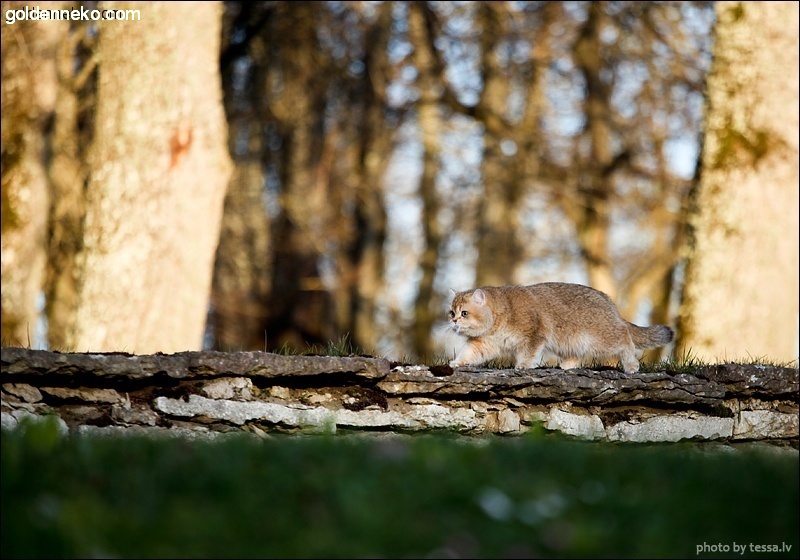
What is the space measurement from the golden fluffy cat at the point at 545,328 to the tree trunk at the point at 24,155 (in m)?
7.24

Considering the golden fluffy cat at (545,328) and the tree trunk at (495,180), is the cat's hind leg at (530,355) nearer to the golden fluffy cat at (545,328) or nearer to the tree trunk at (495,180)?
the golden fluffy cat at (545,328)

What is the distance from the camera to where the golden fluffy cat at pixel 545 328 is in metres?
7.28

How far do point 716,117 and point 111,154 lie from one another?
6.47m

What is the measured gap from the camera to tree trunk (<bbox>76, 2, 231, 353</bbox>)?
374 inches

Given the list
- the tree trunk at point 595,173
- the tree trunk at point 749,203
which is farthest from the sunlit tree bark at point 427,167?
the tree trunk at point 749,203

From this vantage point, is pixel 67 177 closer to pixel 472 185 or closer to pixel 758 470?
pixel 472 185

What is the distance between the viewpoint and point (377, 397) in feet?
19.9

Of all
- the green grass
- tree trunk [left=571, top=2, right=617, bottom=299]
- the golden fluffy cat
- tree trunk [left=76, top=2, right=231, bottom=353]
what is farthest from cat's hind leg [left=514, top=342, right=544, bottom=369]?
tree trunk [left=571, top=2, right=617, bottom=299]

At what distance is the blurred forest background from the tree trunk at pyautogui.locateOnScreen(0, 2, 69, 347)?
0.03m

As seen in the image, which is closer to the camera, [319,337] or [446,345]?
[446,345]

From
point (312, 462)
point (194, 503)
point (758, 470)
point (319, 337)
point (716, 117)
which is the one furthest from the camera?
point (319, 337)

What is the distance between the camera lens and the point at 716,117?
1036 centimetres

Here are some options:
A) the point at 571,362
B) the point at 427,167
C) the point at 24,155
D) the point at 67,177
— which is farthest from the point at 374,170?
the point at 571,362

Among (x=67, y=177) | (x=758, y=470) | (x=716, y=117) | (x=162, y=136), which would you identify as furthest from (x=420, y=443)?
(x=67, y=177)
